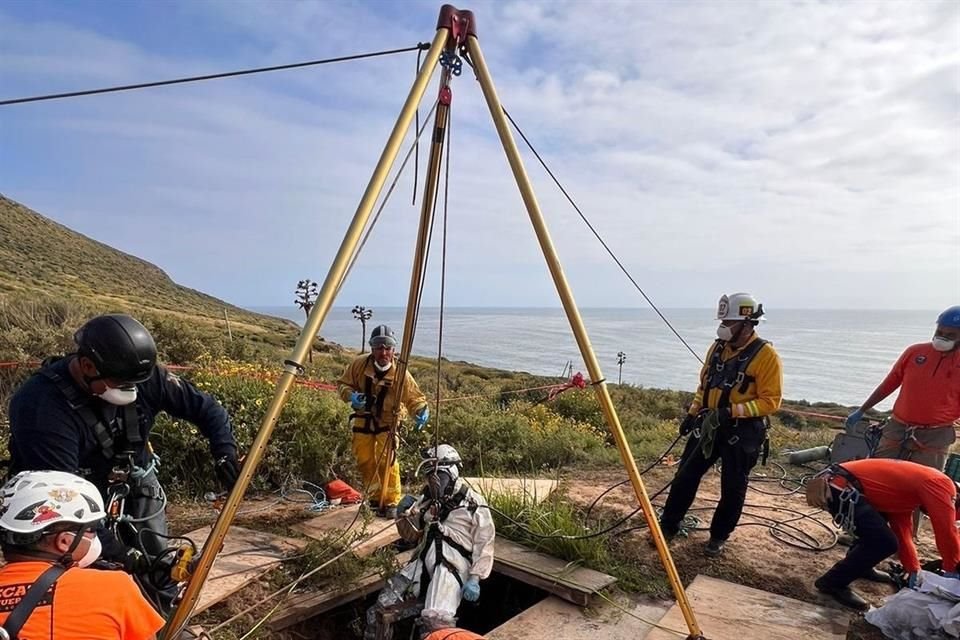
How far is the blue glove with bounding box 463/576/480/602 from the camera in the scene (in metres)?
4.20

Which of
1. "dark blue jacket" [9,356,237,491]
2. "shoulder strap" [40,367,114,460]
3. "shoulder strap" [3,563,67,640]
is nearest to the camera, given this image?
"shoulder strap" [3,563,67,640]

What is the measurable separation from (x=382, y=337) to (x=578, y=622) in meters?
3.03

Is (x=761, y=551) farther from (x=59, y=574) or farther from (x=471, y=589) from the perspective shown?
(x=59, y=574)

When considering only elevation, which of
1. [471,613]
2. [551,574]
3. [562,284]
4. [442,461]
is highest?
[562,284]

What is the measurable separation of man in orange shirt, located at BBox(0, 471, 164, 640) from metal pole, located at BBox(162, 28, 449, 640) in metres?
0.55

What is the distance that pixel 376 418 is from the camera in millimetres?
5844

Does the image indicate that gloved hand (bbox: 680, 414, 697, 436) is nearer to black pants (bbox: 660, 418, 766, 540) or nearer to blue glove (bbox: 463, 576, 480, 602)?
black pants (bbox: 660, 418, 766, 540)

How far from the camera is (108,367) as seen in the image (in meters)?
2.98

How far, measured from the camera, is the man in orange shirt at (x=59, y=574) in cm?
195

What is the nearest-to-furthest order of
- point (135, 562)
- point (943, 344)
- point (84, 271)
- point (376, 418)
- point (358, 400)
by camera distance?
1. point (135, 562)
2. point (943, 344)
3. point (358, 400)
4. point (376, 418)
5. point (84, 271)

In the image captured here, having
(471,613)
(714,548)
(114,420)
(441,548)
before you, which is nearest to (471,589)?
(441,548)

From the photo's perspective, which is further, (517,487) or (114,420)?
(517,487)

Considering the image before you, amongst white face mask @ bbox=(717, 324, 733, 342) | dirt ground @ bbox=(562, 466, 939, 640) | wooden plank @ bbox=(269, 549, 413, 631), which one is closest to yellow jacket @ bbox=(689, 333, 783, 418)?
white face mask @ bbox=(717, 324, 733, 342)

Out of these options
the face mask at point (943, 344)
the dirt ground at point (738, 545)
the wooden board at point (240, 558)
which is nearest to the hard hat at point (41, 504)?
the wooden board at point (240, 558)
